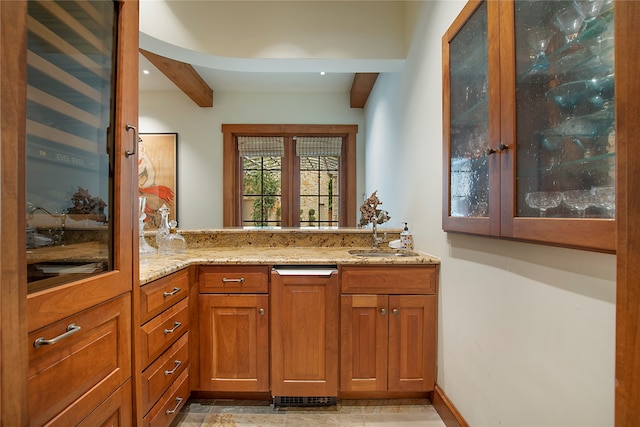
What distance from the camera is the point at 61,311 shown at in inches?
30.1

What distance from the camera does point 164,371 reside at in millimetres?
1395

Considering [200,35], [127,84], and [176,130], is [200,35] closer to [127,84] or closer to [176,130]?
[127,84]

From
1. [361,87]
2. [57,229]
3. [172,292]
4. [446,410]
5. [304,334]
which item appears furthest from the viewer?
[361,87]

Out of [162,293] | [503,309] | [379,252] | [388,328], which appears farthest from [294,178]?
[503,309]

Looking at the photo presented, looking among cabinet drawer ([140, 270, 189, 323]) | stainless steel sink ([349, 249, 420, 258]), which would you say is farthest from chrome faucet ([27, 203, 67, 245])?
stainless steel sink ([349, 249, 420, 258])

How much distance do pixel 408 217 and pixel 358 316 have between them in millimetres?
916

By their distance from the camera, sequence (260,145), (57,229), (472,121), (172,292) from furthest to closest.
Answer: (260,145)
(172,292)
(472,121)
(57,229)

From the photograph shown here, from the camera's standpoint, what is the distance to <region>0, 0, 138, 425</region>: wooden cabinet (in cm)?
58

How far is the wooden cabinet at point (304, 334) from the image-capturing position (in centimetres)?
168

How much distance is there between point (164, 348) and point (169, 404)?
0.29 metres

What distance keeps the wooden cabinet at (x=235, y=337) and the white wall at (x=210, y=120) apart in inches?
100

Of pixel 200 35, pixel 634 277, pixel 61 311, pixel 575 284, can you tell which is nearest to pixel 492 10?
pixel 575 284

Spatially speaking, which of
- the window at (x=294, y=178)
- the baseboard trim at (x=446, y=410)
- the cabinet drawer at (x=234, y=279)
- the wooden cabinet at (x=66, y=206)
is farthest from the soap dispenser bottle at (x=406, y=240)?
the window at (x=294, y=178)

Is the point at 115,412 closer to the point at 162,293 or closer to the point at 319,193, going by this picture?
the point at 162,293
